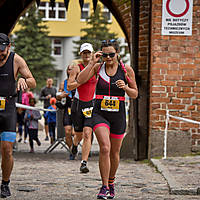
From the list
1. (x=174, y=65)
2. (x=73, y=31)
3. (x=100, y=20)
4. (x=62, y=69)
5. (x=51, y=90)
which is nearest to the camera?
(x=174, y=65)

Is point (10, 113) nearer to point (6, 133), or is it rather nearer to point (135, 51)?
point (6, 133)

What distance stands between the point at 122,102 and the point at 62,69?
56310 millimetres

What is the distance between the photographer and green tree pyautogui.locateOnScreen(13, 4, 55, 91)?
4825cm

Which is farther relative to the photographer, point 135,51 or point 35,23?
point 35,23

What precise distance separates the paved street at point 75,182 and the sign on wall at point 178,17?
2.59 meters

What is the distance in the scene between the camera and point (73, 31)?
5788 centimetres

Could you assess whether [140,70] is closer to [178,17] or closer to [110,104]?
[178,17]

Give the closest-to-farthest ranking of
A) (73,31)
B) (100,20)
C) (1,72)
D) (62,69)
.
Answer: (1,72) < (100,20) < (73,31) < (62,69)

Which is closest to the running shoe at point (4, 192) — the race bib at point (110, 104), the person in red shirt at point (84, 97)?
the race bib at point (110, 104)

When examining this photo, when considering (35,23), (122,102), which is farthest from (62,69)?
(122,102)

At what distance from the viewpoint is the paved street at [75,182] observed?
21.1 ft

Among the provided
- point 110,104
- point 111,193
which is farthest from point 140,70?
point 111,193

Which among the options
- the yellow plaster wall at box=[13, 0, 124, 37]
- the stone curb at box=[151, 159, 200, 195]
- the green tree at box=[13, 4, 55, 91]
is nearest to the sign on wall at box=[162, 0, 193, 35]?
the stone curb at box=[151, 159, 200, 195]

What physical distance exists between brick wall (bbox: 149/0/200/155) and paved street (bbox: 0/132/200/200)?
1.00 m
